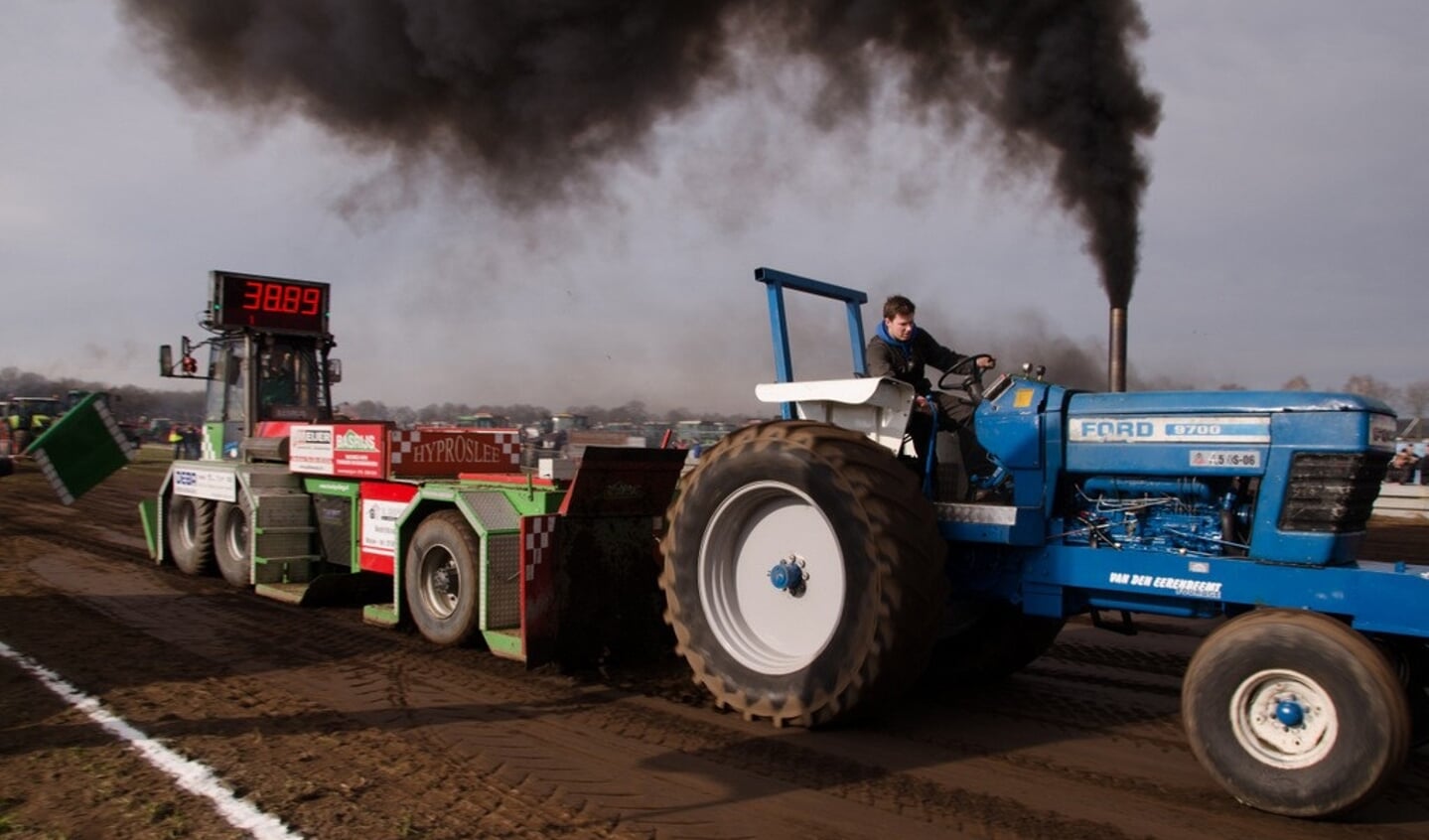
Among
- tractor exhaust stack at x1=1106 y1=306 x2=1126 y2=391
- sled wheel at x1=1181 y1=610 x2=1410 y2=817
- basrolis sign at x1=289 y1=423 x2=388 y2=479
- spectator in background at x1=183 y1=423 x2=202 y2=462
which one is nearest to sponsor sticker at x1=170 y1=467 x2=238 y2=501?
basrolis sign at x1=289 y1=423 x2=388 y2=479

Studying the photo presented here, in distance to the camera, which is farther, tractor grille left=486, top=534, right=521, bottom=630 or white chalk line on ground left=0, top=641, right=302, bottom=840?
tractor grille left=486, top=534, right=521, bottom=630

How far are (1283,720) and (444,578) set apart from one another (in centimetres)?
488

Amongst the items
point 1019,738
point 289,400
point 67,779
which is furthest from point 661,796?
point 289,400

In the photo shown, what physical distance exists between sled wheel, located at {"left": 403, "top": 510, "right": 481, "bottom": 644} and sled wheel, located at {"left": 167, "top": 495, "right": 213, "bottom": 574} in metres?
3.73

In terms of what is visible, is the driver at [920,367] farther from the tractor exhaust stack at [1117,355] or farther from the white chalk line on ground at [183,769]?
the white chalk line on ground at [183,769]

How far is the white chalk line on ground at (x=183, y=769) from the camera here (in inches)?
140

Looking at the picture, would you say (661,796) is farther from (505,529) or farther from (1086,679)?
(1086,679)

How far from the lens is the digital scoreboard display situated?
10281 mm

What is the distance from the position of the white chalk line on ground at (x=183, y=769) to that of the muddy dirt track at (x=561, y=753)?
1.8 inches

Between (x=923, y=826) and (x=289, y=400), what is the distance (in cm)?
902

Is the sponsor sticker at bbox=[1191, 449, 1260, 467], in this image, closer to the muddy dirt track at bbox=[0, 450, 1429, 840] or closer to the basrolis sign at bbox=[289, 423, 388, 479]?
the muddy dirt track at bbox=[0, 450, 1429, 840]

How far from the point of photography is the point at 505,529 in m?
6.21

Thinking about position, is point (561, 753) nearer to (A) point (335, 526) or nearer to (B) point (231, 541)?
(A) point (335, 526)

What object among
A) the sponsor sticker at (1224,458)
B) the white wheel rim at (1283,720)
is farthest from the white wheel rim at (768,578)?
the white wheel rim at (1283,720)
